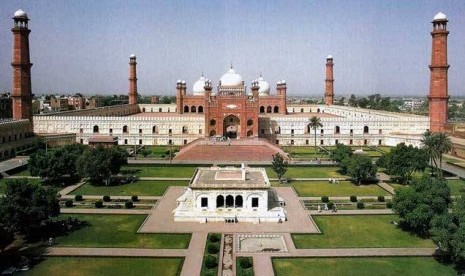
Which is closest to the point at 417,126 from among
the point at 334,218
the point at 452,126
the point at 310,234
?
the point at 452,126

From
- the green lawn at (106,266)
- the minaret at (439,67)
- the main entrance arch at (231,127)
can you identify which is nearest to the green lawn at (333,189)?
the green lawn at (106,266)

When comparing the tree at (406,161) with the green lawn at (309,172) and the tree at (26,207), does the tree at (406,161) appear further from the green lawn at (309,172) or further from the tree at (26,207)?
the tree at (26,207)

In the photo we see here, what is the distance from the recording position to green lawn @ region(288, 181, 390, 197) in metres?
39.1

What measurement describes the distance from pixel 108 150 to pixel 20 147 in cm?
2287

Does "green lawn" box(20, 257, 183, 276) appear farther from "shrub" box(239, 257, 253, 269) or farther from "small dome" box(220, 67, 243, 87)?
"small dome" box(220, 67, 243, 87)

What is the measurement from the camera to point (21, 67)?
206ft

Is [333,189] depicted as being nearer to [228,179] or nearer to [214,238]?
[228,179]

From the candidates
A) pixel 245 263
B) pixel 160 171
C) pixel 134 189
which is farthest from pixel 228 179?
pixel 160 171

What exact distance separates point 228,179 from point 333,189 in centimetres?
1071

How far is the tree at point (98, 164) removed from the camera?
41.0 meters

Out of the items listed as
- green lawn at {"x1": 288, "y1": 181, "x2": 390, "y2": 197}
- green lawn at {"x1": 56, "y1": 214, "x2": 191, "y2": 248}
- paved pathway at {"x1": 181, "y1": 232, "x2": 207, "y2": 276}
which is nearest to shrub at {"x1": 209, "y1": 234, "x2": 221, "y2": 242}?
paved pathway at {"x1": 181, "y1": 232, "x2": 207, "y2": 276}

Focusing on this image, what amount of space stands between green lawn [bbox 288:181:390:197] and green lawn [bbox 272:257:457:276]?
566 inches

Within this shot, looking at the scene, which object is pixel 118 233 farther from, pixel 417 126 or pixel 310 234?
pixel 417 126

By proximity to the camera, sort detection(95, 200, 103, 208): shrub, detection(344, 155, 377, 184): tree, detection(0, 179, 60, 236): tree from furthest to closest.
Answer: detection(344, 155, 377, 184): tree
detection(95, 200, 103, 208): shrub
detection(0, 179, 60, 236): tree
